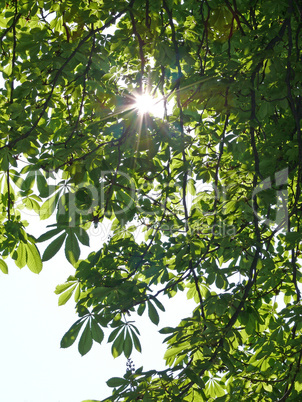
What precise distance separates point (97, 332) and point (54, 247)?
0.42 m

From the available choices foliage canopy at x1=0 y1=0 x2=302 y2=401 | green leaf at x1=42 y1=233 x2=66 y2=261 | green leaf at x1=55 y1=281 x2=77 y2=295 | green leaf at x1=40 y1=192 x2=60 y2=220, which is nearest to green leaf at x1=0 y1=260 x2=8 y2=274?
foliage canopy at x1=0 y1=0 x2=302 y2=401

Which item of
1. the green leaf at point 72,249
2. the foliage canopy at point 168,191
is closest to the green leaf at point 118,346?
the foliage canopy at point 168,191

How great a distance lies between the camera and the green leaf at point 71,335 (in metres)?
1.73

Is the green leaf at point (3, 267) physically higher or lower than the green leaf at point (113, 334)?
higher

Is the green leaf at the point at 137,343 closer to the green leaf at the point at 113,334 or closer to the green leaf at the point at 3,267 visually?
the green leaf at the point at 113,334

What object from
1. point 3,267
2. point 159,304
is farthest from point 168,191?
point 3,267

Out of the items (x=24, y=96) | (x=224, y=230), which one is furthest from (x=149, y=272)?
(x=24, y=96)

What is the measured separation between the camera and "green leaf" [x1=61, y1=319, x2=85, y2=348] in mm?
1731

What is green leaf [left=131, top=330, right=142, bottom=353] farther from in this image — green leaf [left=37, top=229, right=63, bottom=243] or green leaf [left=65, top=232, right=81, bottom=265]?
green leaf [left=37, top=229, right=63, bottom=243]

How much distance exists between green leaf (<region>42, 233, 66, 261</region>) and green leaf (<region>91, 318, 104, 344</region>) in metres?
0.36

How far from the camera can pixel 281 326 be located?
2.24 meters

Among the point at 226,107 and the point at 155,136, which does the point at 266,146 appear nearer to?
the point at 226,107

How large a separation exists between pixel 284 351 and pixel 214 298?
0.56 m

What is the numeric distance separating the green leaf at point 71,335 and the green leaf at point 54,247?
0.32 m
